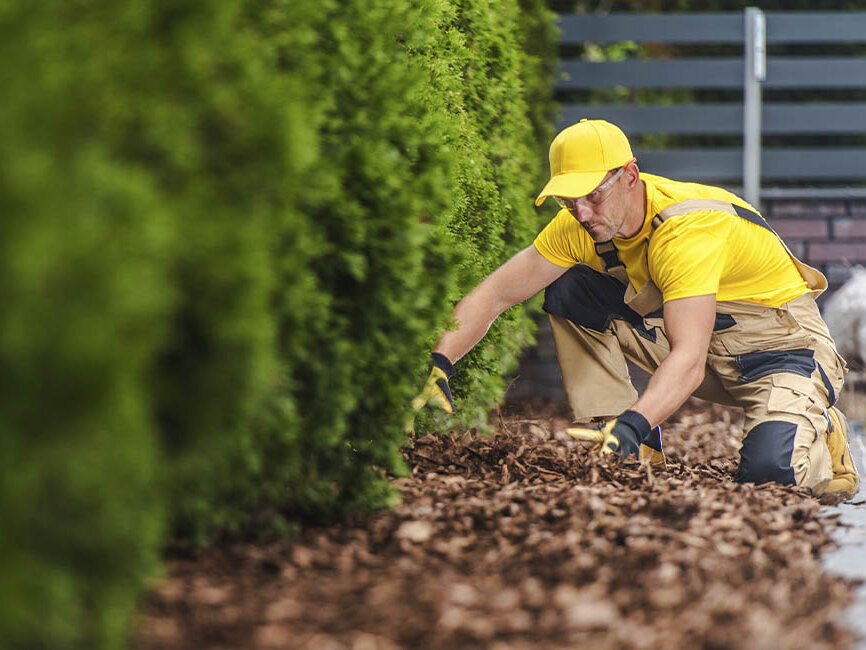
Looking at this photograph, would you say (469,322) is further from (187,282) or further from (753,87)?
(753,87)

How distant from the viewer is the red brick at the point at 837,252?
703 cm

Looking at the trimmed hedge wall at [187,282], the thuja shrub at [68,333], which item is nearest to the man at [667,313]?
the trimmed hedge wall at [187,282]

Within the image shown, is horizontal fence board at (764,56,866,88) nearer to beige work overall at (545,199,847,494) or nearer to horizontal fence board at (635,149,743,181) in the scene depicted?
horizontal fence board at (635,149,743,181)

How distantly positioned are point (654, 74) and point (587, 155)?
13.1ft

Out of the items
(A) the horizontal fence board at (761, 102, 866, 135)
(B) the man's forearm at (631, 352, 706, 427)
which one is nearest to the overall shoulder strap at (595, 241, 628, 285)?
(B) the man's forearm at (631, 352, 706, 427)

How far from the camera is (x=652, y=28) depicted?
7289mm

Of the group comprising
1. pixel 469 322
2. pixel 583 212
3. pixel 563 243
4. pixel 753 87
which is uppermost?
pixel 753 87

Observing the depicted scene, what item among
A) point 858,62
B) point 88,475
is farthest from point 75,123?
point 858,62

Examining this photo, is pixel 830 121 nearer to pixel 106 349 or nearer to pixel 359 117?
pixel 359 117

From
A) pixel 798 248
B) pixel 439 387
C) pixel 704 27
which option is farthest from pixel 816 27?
pixel 439 387

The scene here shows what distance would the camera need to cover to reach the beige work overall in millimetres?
3838

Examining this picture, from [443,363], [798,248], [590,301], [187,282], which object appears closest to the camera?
[187,282]

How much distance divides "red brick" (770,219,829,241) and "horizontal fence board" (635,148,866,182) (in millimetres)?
491

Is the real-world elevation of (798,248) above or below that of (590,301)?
above
